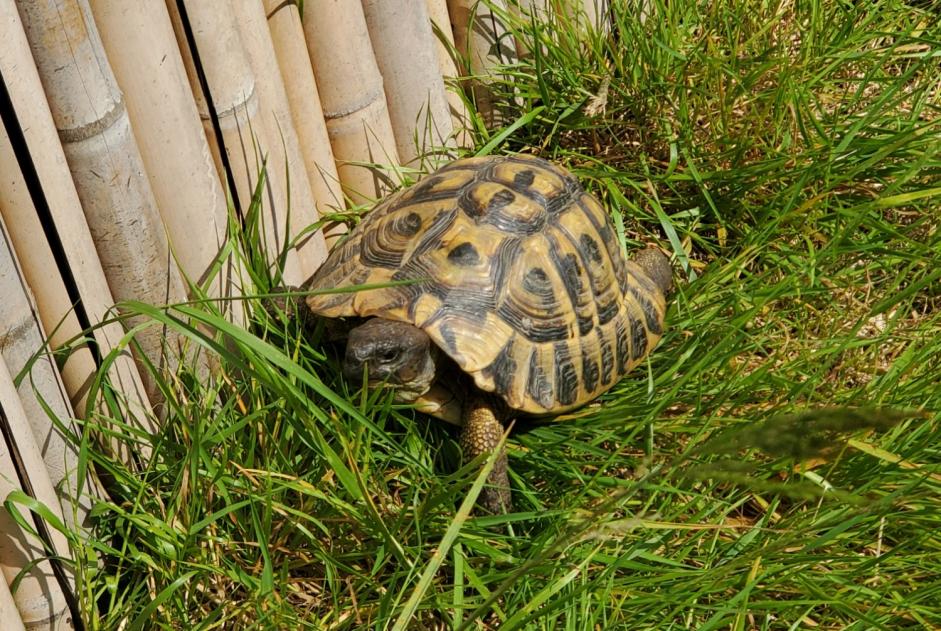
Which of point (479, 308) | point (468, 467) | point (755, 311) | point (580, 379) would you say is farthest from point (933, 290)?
point (468, 467)

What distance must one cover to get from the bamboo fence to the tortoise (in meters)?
0.32

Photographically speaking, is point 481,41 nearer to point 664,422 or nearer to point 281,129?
point 281,129

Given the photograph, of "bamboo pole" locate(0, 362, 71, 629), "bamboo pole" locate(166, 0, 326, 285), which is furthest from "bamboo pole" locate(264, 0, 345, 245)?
"bamboo pole" locate(0, 362, 71, 629)

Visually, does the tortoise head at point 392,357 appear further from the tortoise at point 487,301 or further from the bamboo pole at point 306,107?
the bamboo pole at point 306,107

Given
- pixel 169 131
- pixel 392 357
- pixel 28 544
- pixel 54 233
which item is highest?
pixel 169 131

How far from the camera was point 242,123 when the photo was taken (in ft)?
9.12

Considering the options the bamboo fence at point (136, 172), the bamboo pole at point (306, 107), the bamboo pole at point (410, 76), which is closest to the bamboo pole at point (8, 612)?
the bamboo fence at point (136, 172)

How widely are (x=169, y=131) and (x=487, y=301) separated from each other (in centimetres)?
93

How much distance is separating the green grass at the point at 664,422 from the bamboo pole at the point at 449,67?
0.07 metres

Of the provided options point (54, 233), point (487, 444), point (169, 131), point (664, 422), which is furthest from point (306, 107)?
point (664, 422)

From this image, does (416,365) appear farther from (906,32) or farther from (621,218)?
(906,32)

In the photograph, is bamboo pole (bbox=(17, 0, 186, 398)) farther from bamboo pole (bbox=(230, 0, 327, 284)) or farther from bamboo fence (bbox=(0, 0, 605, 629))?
bamboo pole (bbox=(230, 0, 327, 284))

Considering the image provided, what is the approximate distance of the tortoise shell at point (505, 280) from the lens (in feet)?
9.23

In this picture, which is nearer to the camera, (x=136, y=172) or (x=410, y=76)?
(x=136, y=172)
